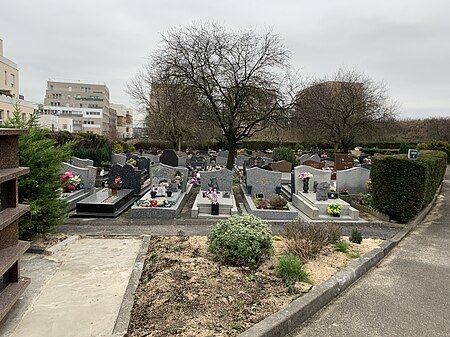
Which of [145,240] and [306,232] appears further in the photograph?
[145,240]

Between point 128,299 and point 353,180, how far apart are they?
11804mm

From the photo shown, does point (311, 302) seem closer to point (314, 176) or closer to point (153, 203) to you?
point (153, 203)

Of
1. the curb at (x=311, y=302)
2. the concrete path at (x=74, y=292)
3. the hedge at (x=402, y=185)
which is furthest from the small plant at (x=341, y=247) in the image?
the hedge at (x=402, y=185)

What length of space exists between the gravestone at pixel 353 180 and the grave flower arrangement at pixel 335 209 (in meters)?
3.71

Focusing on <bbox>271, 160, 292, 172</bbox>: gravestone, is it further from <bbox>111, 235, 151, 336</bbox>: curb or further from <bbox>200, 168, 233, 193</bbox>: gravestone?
<bbox>111, 235, 151, 336</bbox>: curb

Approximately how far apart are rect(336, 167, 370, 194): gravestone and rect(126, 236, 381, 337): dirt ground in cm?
804

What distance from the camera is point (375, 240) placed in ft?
24.8

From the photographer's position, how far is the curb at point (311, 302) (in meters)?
3.55

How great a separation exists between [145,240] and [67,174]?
6.41m

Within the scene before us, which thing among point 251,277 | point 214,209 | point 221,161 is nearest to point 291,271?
point 251,277

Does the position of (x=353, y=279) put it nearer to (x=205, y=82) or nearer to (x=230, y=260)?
(x=230, y=260)

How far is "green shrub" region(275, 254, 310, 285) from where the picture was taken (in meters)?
4.85

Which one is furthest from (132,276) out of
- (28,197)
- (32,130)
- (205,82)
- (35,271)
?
(205,82)

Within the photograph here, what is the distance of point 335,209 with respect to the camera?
1020 cm
